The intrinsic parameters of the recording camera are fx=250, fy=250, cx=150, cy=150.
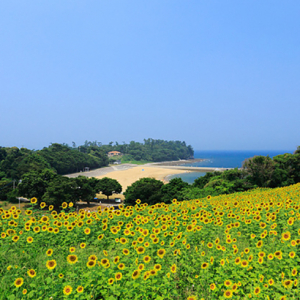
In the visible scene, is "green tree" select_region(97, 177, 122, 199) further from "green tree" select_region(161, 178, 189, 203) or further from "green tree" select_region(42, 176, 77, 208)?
"green tree" select_region(161, 178, 189, 203)

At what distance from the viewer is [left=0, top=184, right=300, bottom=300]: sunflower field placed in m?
2.85

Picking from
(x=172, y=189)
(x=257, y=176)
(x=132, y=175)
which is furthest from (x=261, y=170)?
(x=132, y=175)

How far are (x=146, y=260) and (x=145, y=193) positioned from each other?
2612 cm

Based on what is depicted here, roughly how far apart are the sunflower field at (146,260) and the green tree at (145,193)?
23311 mm

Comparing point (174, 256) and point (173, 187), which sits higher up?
point (174, 256)

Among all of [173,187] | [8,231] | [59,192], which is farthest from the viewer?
[59,192]

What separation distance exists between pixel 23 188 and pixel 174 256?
1225 inches

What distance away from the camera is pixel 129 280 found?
298cm

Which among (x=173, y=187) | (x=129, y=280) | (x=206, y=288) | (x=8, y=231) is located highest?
(x=8, y=231)

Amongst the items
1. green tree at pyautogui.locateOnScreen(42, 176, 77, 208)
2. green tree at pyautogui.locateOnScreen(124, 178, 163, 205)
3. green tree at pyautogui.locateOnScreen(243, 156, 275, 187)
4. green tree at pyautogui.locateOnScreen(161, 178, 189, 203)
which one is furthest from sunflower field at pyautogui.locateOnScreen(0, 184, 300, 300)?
green tree at pyautogui.locateOnScreen(42, 176, 77, 208)

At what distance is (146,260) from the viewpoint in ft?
10.2

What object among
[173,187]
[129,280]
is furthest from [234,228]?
[173,187]

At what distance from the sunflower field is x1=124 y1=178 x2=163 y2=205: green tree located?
76.5 feet

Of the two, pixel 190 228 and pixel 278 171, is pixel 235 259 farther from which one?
pixel 278 171
